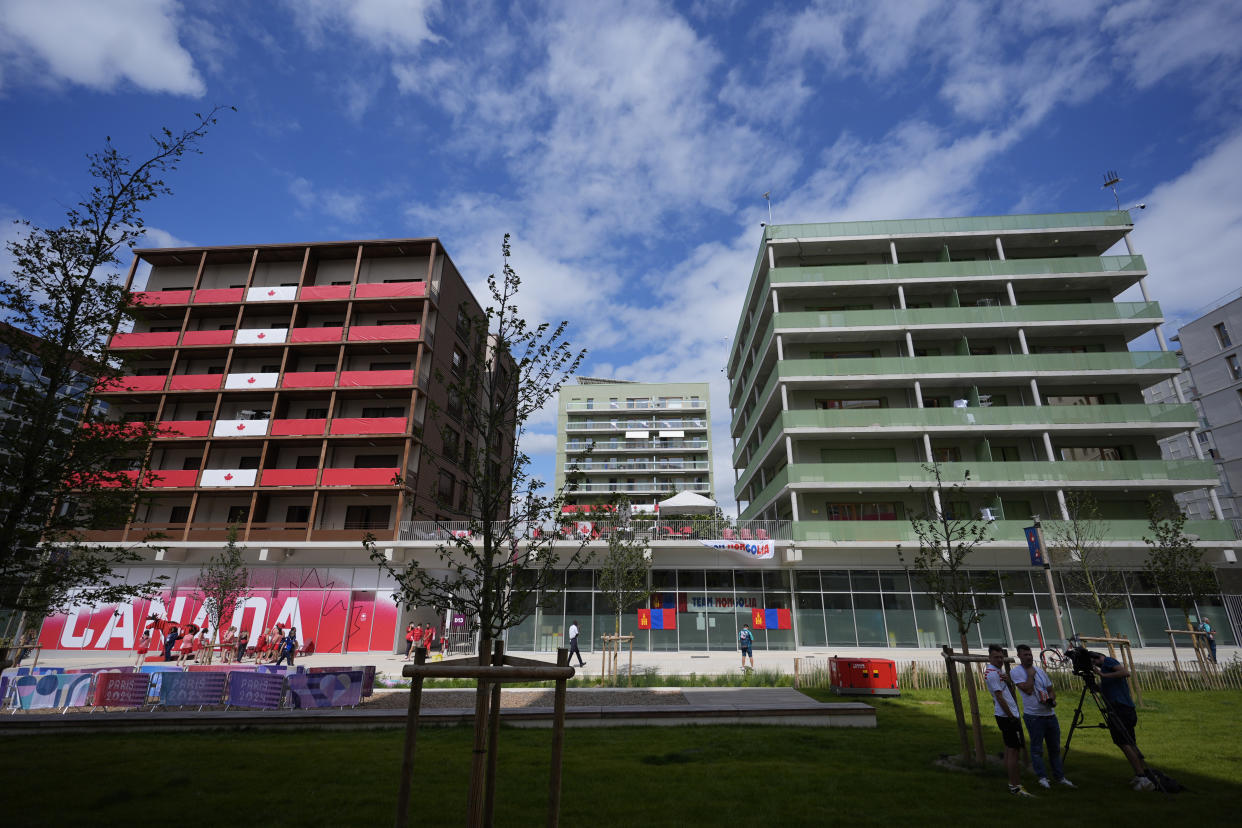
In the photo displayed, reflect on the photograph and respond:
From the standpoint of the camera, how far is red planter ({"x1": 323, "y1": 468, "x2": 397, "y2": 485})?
101ft

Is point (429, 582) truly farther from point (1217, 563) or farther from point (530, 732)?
point (1217, 563)

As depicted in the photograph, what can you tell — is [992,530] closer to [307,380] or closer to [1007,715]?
[1007,715]

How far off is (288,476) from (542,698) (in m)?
23.0

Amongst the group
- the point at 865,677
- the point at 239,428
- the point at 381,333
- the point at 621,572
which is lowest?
the point at 865,677

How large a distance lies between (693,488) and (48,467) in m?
59.1

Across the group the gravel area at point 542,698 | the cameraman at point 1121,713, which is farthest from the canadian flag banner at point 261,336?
the cameraman at point 1121,713

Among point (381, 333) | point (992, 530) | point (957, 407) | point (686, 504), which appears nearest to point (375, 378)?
point (381, 333)

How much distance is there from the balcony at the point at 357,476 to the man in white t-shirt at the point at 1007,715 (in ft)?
92.2

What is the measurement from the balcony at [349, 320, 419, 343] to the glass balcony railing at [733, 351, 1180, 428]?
2187cm

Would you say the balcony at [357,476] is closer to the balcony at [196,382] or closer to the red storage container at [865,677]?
the balcony at [196,382]

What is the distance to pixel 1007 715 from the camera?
7875mm

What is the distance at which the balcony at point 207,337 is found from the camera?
34.4 metres

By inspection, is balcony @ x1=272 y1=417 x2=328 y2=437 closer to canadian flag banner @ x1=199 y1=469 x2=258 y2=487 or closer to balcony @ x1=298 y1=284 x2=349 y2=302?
canadian flag banner @ x1=199 y1=469 x2=258 y2=487

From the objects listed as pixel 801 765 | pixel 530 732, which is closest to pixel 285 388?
pixel 530 732
